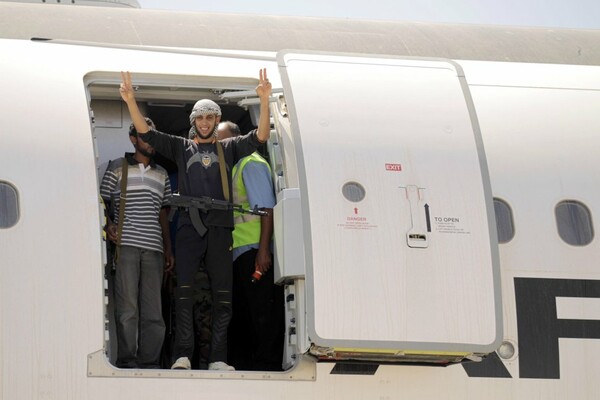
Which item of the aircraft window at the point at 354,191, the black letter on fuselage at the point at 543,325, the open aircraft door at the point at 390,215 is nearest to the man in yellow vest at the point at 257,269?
the open aircraft door at the point at 390,215

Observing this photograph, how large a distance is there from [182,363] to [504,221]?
2803 mm

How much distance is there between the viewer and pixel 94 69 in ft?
31.3

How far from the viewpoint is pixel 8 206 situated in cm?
877

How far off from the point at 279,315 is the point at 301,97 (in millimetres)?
1770

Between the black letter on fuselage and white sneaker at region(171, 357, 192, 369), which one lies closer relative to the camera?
white sneaker at region(171, 357, 192, 369)

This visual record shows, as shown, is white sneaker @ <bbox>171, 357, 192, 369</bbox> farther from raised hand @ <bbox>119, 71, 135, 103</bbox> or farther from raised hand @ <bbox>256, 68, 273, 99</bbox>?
raised hand @ <bbox>256, 68, 273, 99</bbox>

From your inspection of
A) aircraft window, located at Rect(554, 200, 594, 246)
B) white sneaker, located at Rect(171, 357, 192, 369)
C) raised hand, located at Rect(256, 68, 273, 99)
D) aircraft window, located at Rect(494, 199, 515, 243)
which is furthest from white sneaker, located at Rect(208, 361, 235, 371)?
aircraft window, located at Rect(554, 200, 594, 246)

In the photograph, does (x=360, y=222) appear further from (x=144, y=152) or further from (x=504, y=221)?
(x=144, y=152)

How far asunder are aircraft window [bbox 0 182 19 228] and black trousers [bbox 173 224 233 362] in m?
1.33

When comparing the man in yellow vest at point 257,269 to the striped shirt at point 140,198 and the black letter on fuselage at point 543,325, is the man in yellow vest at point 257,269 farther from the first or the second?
the black letter on fuselage at point 543,325

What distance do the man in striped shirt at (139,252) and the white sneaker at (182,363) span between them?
25 centimetres

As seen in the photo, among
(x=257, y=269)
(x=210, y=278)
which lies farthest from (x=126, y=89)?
(x=257, y=269)

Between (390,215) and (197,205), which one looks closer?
(390,215)

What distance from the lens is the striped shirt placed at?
9.45 meters
